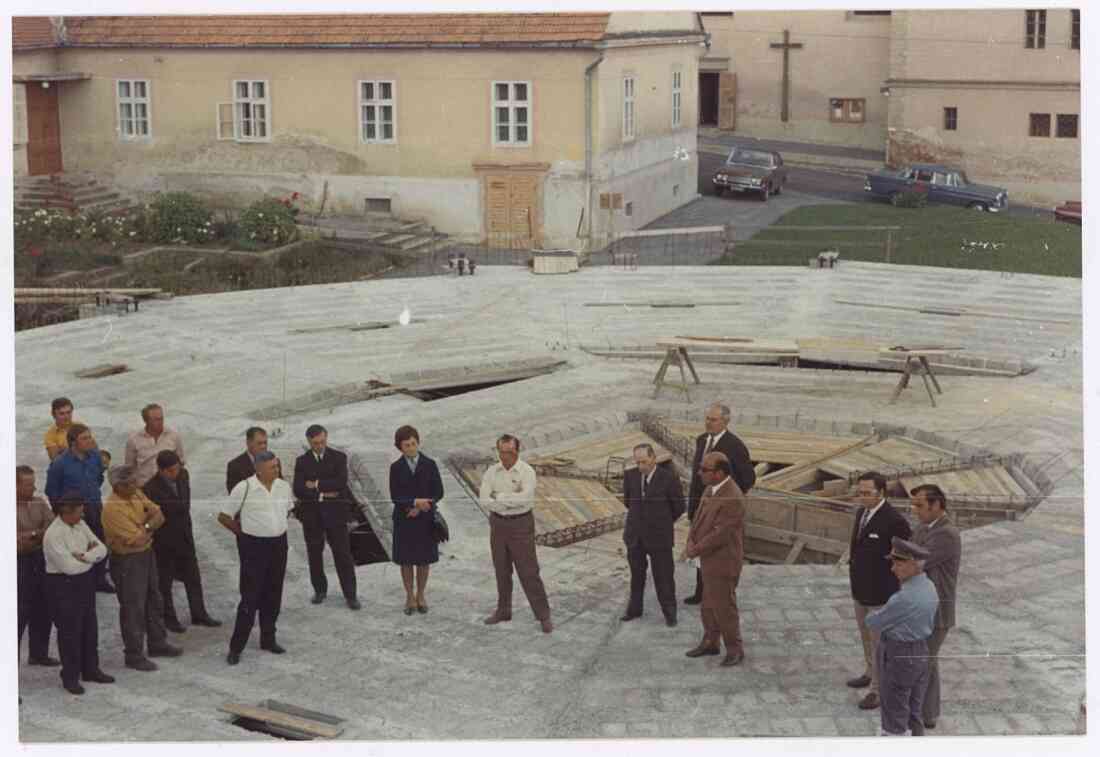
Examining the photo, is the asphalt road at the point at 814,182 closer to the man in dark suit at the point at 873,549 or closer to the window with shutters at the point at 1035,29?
the window with shutters at the point at 1035,29

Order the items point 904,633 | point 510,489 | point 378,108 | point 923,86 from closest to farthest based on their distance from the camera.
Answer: point 904,633 < point 510,489 < point 378,108 < point 923,86

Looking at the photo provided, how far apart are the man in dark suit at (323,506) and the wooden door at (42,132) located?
851cm

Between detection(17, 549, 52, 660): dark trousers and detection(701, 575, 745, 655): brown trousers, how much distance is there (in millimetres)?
4276

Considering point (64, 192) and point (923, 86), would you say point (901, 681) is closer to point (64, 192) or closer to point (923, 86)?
point (923, 86)

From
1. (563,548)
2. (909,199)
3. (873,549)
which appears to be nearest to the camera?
(873,549)

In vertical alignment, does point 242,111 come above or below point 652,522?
above

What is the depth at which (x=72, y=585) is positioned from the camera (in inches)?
440

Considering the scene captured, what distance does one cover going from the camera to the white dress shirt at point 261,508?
11.7 metres

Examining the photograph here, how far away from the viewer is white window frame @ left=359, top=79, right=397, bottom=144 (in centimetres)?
2000

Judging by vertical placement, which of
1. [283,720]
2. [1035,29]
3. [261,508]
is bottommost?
[283,720]

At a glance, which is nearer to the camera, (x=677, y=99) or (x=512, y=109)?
(x=512, y=109)

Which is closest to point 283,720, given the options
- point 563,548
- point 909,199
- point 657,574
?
point 657,574

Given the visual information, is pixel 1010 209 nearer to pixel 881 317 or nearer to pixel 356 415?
pixel 881 317

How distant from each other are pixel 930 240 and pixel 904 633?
13.4 m
